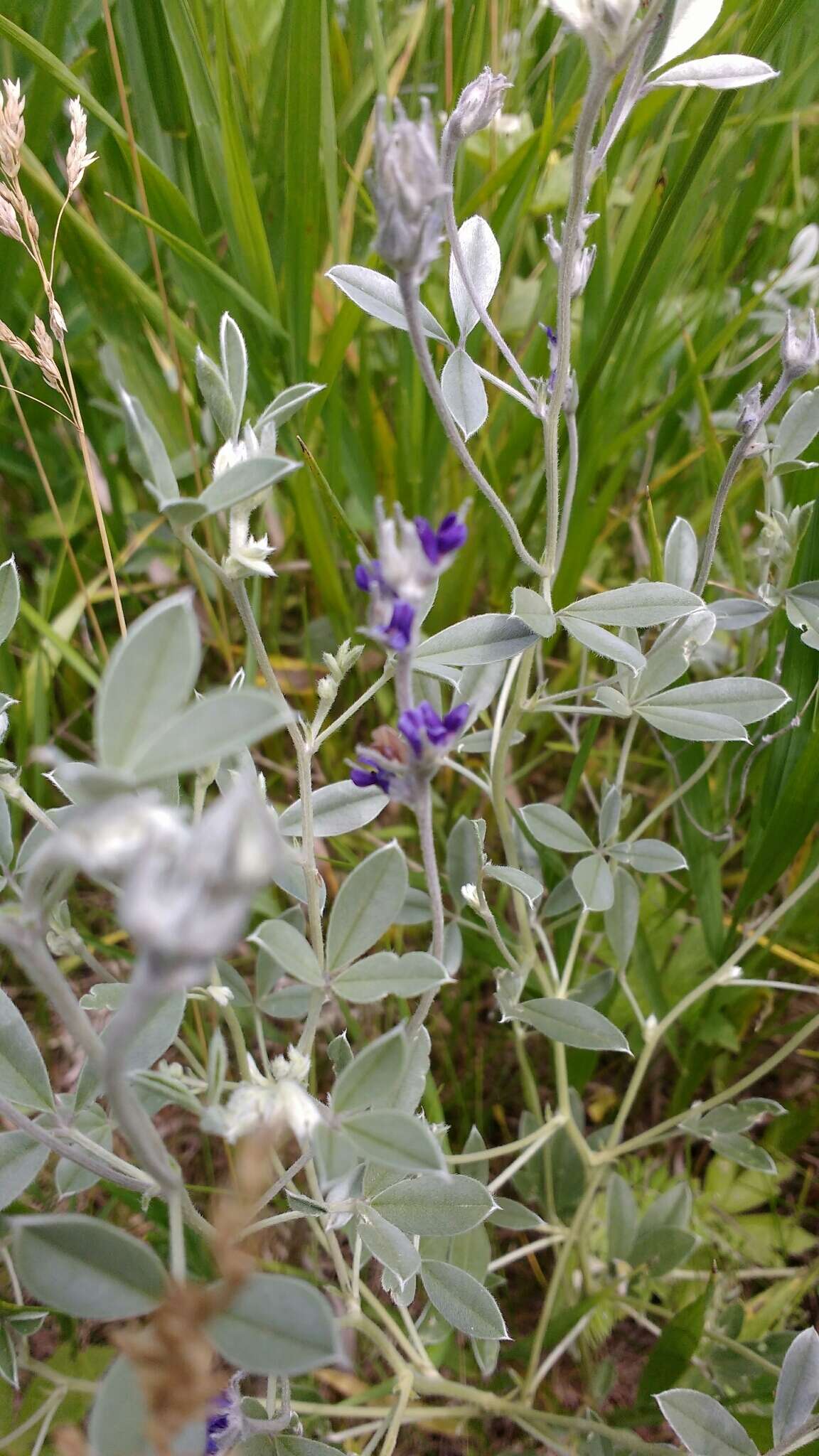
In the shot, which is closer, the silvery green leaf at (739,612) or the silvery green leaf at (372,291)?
the silvery green leaf at (372,291)

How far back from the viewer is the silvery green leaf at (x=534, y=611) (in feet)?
2.56

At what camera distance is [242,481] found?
24.3 inches

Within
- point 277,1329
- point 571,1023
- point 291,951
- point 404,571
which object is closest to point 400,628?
point 404,571

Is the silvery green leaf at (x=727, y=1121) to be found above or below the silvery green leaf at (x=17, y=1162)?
below

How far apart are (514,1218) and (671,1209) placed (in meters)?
0.21

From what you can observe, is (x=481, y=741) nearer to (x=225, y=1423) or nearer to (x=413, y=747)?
(x=413, y=747)

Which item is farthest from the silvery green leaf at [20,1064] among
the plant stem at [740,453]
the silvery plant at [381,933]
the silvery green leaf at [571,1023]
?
the plant stem at [740,453]

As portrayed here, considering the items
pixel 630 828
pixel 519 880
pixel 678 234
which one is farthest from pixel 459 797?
pixel 678 234

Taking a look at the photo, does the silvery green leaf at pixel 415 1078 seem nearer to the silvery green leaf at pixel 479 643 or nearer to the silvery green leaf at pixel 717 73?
the silvery green leaf at pixel 479 643

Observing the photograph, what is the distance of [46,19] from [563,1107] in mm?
1287

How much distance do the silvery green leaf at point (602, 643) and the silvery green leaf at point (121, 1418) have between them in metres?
0.57

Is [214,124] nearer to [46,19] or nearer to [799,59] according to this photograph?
[46,19]

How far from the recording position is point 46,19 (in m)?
1.10

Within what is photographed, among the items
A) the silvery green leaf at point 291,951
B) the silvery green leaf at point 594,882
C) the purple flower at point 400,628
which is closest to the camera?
the purple flower at point 400,628
